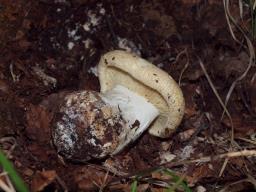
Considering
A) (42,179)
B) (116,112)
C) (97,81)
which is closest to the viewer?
(42,179)

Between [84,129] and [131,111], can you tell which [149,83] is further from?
[84,129]

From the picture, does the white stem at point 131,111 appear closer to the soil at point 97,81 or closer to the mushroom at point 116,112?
the mushroom at point 116,112

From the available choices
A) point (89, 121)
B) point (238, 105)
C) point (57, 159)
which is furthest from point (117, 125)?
point (238, 105)

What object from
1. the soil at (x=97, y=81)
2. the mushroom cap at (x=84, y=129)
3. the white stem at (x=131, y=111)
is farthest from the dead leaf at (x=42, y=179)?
the white stem at (x=131, y=111)

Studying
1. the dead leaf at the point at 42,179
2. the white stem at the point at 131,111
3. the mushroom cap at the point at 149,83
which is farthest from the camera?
the white stem at the point at 131,111

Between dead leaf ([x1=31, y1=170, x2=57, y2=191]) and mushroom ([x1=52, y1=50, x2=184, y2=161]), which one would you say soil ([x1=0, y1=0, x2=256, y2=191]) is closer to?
dead leaf ([x1=31, y1=170, x2=57, y2=191])

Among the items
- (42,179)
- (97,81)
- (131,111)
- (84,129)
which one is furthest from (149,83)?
(42,179)

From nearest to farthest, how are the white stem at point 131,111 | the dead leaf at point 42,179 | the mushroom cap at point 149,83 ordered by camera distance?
the dead leaf at point 42,179
the mushroom cap at point 149,83
the white stem at point 131,111
